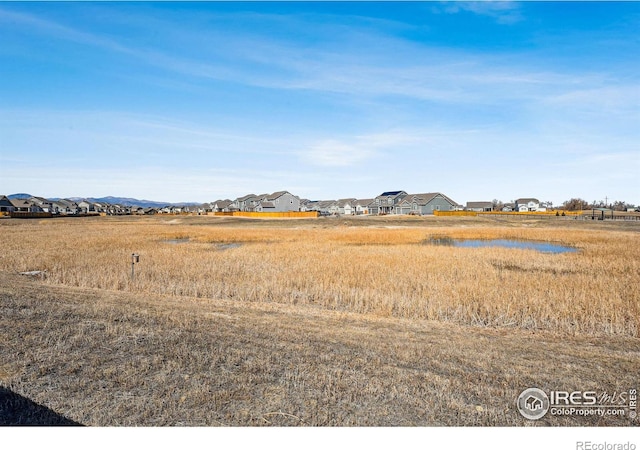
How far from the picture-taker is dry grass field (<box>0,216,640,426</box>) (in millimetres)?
5832

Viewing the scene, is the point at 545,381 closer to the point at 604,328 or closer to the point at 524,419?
the point at 524,419

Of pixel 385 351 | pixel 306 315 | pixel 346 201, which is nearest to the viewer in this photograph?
pixel 385 351

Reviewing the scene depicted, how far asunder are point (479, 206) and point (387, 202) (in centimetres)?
3992

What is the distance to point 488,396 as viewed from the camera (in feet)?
20.3

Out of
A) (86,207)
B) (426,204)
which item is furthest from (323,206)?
(86,207)

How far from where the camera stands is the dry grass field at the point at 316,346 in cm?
583

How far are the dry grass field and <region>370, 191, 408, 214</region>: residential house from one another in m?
108

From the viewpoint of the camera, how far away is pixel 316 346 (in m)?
8.40

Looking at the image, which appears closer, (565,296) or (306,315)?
(306,315)

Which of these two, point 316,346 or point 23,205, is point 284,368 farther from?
point 23,205

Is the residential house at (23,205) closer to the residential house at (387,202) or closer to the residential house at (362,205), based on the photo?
the residential house at (362,205)

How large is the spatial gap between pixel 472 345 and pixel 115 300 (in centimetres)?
1084

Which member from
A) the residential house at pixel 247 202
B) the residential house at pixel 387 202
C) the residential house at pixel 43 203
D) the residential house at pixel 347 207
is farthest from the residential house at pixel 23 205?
the residential house at pixel 387 202
